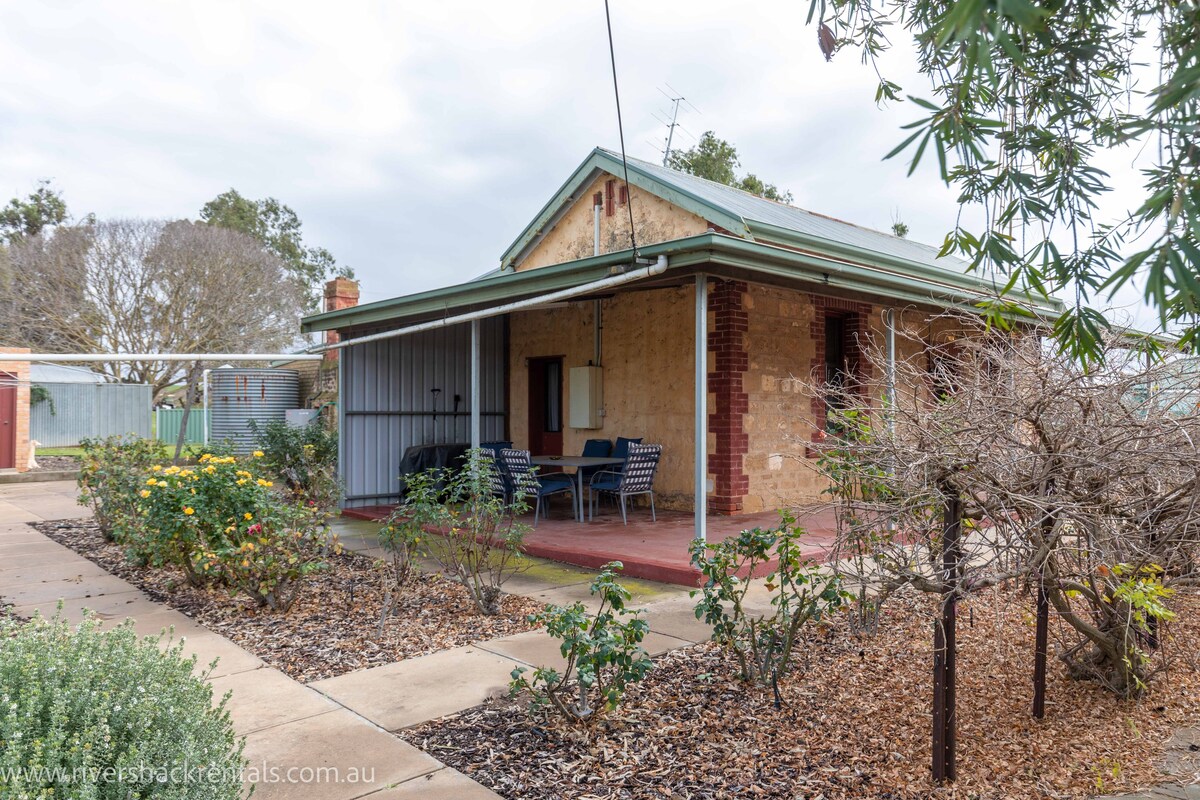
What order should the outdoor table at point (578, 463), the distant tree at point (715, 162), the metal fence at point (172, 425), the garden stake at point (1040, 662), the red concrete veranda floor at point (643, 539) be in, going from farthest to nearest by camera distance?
the distant tree at point (715, 162) → the metal fence at point (172, 425) → the outdoor table at point (578, 463) → the red concrete veranda floor at point (643, 539) → the garden stake at point (1040, 662)

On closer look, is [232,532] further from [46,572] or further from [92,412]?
[92,412]

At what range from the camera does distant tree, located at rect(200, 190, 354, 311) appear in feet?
123

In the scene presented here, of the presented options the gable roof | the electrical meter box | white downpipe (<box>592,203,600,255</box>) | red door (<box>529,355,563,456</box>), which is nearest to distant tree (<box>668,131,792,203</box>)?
the gable roof

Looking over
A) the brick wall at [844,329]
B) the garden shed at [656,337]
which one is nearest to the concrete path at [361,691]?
the garden shed at [656,337]

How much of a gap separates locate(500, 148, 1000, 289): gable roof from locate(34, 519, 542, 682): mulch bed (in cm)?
459

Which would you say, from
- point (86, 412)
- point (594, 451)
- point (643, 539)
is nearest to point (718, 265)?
point (643, 539)

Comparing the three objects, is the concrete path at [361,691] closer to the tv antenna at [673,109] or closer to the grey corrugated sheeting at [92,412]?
the tv antenna at [673,109]

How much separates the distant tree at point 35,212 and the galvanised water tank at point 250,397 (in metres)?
19.1

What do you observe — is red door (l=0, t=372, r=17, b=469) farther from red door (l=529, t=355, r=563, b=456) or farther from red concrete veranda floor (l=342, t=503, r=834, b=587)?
red door (l=529, t=355, r=563, b=456)

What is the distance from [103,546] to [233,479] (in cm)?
377

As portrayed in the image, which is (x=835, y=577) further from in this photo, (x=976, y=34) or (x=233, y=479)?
(x=233, y=479)

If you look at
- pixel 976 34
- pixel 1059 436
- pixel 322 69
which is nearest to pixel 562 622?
pixel 1059 436

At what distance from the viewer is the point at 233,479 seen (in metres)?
6.08

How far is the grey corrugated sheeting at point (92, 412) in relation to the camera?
21734mm
